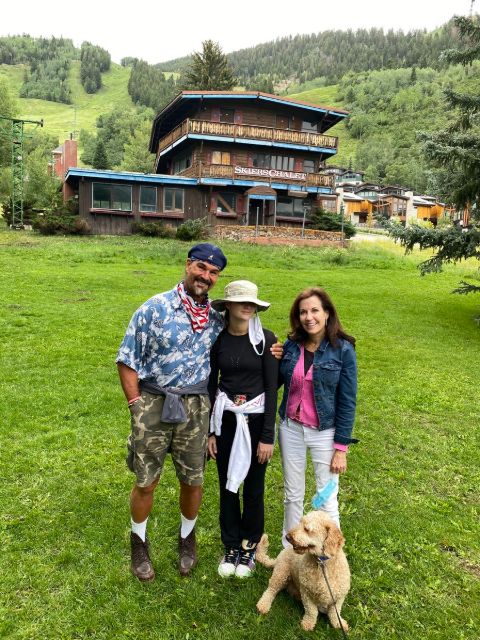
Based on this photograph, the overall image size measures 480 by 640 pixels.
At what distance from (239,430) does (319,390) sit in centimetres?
69

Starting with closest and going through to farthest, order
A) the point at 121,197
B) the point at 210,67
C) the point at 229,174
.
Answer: the point at 121,197
the point at 229,174
the point at 210,67

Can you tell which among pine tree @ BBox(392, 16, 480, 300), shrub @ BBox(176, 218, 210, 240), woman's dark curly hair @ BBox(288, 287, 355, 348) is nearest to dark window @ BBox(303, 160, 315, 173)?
shrub @ BBox(176, 218, 210, 240)

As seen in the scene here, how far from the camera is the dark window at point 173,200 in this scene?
31.9m

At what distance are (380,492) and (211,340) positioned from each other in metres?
3.07

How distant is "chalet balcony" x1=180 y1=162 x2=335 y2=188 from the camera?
31.7 m

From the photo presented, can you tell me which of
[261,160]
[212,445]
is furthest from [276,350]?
[261,160]

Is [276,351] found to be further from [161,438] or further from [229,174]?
[229,174]

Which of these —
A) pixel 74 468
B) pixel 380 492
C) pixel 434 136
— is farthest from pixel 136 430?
pixel 434 136

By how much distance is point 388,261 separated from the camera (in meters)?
25.2

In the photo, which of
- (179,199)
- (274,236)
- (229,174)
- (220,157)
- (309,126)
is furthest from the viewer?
(309,126)

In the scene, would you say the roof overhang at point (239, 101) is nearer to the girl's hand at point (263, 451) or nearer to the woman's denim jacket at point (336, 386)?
the woman's denim jacket at point (336, 386)

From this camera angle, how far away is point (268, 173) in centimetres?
3212

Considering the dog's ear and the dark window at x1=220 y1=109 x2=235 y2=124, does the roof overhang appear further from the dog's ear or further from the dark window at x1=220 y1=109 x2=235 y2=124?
the dog's ear

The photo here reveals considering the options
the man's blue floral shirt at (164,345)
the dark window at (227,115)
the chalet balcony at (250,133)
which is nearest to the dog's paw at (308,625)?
the man's blue floral shirt at (164,345)
